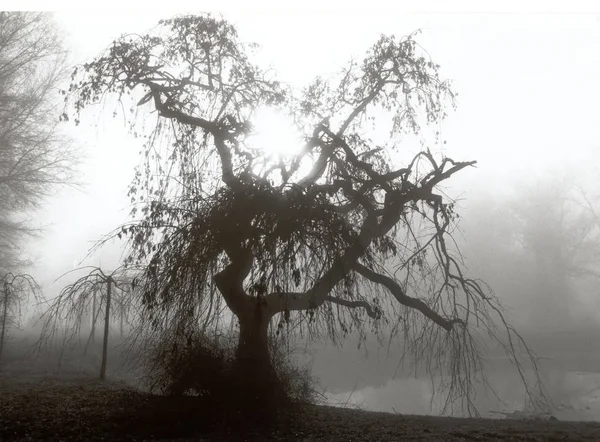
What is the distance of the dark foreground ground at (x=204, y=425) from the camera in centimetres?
417

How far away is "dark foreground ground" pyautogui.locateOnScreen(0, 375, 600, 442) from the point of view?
417cm

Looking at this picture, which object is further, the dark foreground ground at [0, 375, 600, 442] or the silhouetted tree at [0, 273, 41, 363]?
the silhouetted tree at [0, 273, 41, 363]

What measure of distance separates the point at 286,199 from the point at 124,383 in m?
5.17

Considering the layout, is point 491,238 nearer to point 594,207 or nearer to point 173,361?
point 594,207

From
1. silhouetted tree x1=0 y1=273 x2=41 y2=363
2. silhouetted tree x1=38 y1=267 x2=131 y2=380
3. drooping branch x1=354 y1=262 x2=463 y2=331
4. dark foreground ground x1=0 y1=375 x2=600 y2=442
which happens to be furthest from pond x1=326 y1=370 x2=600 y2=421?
silhouetted tree x1=0 y1=273 x2=41 y2=363

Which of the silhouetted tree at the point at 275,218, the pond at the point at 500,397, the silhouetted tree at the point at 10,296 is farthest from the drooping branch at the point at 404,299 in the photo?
the silhouetted tree at the point at 10,296

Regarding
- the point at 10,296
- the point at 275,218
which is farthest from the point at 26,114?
the point at 275,218

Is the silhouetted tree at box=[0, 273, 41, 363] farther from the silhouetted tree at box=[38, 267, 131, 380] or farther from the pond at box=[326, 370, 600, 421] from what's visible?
the pond at box=[326, 370, 600, 421]

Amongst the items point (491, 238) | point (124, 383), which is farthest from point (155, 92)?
point (491, 238)

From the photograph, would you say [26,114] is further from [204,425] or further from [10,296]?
[204,425]

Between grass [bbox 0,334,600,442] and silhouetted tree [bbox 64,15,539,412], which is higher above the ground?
silhouetted tree [bbox 64,15,539,412]

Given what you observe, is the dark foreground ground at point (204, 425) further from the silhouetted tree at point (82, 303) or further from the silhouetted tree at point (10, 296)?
the silhouetted tree at point (10, 296)

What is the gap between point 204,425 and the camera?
14.5 ft

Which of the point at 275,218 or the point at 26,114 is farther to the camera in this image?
the point at 26,114
